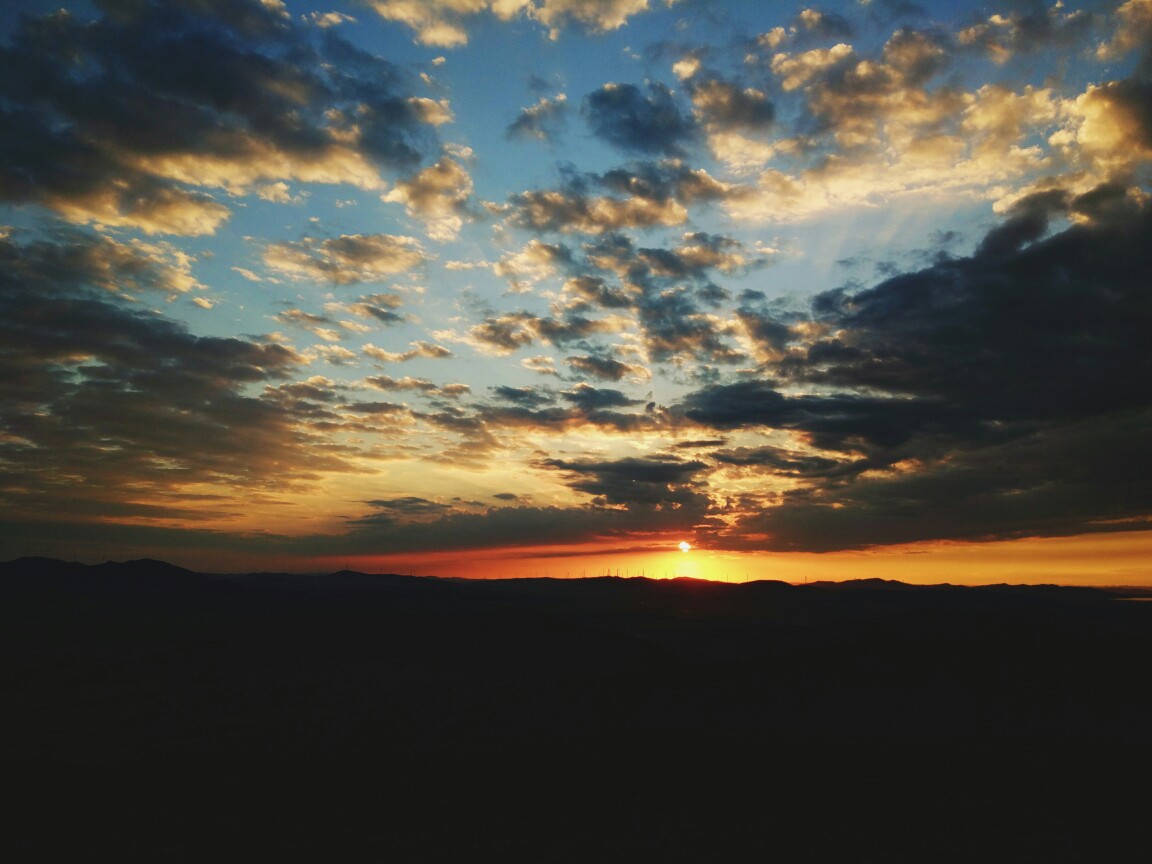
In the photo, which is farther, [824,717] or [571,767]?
[824,717]

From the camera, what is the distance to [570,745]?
34.6 meters

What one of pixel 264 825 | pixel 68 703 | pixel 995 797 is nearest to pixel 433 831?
pixel 264 825

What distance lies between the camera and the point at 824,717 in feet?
136

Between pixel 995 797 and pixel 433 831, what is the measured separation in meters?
22.1

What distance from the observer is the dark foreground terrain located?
22766 mm

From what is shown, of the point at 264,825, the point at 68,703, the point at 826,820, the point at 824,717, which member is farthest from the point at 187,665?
the point at 826,820

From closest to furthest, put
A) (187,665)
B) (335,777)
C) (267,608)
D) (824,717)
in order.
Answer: (335,777) < (824,717) < (187,665) < (267,608)

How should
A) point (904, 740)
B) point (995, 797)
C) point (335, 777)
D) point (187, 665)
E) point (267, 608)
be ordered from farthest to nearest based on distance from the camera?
1. point (267, 608)
2. point (187, 665)
3. point (904, 740)
4. point (335, 777)
5. point (995, 797)

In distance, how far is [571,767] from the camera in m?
31.0

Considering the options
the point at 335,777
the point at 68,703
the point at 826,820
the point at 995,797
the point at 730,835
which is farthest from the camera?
the point at 68,703

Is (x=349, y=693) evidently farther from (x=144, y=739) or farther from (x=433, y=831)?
(x=433, y=831)

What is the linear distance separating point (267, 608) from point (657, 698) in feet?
363

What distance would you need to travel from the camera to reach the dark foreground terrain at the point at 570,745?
2277 cm

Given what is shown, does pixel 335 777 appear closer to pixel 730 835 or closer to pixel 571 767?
pixel 571 767
